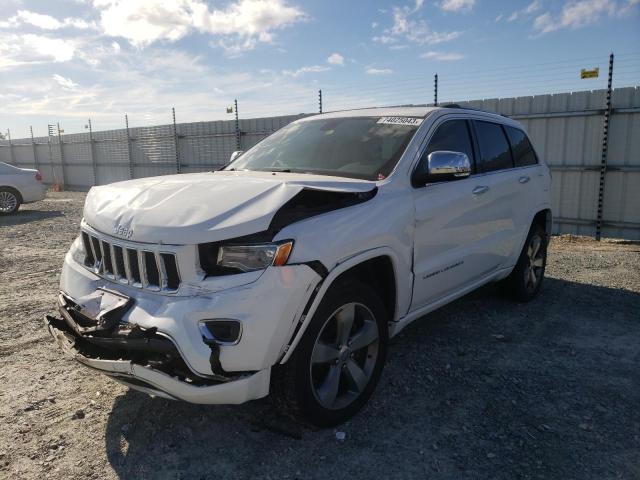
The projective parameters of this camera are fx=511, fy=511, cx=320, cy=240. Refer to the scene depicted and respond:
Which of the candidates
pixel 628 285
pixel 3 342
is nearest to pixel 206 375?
pixel 3 342

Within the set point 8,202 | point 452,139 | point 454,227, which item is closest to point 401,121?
point 452,139

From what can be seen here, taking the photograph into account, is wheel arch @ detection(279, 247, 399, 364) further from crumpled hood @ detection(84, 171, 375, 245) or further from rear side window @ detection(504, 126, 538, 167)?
rear side window @ detection(504, 126, 538, 167)

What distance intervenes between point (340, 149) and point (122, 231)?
1.70 meters

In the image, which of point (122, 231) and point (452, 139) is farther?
point (452, 139)

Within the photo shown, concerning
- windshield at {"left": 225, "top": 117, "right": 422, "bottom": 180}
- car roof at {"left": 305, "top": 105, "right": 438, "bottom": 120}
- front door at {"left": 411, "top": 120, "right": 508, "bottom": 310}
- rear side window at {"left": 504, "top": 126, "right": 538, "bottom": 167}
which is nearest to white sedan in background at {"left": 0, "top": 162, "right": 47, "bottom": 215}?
windshield at {"left": 225, "top": 117, "right": 422, "bottom": 180}

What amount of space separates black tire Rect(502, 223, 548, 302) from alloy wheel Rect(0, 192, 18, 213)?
12997 mm

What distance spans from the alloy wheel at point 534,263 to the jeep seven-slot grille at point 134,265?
3.95 m

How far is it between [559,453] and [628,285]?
13.5 ft

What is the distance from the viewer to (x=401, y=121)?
3.81m

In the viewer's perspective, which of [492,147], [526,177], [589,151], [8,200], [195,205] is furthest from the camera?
[8,200]

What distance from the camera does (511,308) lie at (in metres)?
5.22

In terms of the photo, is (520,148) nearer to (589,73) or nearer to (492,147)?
(492,147)

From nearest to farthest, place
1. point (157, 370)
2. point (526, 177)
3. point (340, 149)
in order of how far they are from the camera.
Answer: point (157, 370) < point (340, 149) < point (526, 177)

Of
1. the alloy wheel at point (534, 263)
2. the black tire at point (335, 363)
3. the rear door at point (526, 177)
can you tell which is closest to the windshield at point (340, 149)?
the black tire at point (335, 363)
